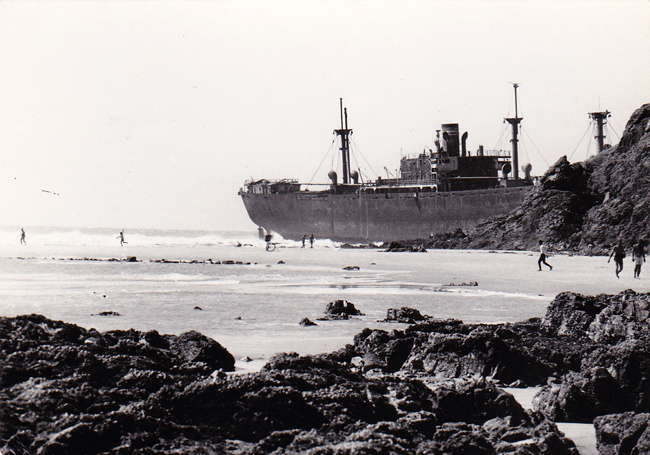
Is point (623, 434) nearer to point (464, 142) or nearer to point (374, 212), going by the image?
point (374, 212)

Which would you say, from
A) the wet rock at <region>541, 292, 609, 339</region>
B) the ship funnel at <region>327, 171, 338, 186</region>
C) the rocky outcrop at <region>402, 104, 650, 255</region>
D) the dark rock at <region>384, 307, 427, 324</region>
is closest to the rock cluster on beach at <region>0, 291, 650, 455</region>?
the wet rock at <region>541, 292, 609, 339</region>

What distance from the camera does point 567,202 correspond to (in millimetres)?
42719

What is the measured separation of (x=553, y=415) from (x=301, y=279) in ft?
55.6

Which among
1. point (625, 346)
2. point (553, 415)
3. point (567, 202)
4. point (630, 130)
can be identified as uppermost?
point (630, 130)

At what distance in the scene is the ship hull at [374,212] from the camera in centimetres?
5003

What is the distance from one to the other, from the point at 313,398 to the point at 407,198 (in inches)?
1959

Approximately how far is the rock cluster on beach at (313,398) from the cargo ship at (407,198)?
41.6 meters

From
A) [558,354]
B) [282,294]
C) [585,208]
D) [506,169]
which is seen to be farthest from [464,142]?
[558,354]

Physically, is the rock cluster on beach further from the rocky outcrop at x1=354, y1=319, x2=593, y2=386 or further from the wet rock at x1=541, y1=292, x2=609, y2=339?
the wet rock at x1=541, y1=292, x2=609, y2=339

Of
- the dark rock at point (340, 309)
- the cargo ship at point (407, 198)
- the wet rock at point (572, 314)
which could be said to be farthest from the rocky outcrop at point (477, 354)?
the cargo ship at point (407, 198)

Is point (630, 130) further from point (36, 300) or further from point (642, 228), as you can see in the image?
point (36, 300)

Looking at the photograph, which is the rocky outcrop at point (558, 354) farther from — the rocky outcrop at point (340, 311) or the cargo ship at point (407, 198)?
the cargo ship at point (407, 198)

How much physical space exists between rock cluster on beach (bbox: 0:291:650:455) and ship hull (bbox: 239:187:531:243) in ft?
137

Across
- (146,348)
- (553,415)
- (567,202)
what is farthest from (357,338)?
(567,202)
